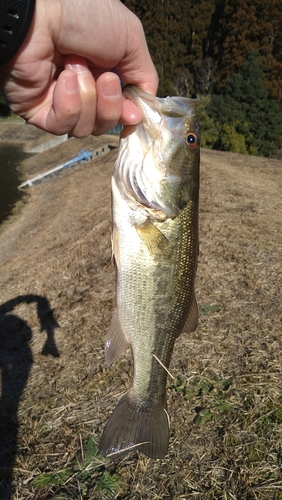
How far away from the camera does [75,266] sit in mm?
7941

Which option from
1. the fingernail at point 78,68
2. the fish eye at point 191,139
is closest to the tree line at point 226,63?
the fish eye at point 191,139

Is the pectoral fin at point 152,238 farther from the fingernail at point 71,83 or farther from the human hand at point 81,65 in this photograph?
the fingernail at point 71,83

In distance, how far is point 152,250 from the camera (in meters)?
2.28

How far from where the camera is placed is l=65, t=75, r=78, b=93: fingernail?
6.77 feet

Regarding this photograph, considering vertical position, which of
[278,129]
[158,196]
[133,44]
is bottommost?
[278,129]

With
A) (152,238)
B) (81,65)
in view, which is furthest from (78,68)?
(152,238)

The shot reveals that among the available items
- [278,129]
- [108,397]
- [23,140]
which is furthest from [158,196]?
[23,140]

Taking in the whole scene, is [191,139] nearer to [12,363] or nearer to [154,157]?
[154,157]

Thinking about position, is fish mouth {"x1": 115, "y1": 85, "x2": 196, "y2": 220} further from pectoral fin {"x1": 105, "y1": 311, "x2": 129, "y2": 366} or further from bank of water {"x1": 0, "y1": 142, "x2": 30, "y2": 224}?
bank of water {"x1": 0, "y1": 142, "x2": 30, "y2": 224}

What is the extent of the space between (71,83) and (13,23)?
39 cm

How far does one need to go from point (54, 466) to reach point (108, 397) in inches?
34.9

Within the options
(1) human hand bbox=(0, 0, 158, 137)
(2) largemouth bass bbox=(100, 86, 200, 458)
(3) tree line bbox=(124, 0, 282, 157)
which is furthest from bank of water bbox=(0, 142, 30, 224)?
(2) largemouth bass bbox=(100, 86, 200, 458)

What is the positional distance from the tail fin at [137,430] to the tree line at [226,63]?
69.7 feet

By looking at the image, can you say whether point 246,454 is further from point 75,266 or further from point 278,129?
point 278,129
